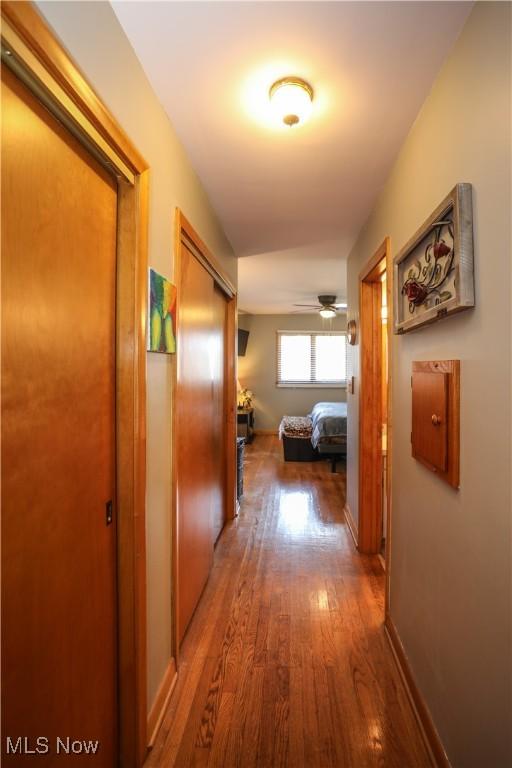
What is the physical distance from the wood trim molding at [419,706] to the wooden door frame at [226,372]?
1013mm

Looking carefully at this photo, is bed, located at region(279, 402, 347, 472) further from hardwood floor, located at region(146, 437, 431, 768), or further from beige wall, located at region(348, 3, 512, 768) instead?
beige wall, located at region(348, 3, 512, 768)

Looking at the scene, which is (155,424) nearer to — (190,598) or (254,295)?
(190,598)

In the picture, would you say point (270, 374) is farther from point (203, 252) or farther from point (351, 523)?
point (203, 252)

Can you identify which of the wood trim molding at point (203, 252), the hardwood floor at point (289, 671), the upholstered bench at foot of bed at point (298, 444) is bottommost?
the hardwood floor at point (289, 671)

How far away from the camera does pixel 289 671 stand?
1.69 m

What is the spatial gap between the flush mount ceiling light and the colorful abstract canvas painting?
30.8 inches

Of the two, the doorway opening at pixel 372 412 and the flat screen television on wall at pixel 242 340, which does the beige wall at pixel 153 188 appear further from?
the flat screen television on wall at pixel 242 340

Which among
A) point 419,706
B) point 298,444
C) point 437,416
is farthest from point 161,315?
point 298,444

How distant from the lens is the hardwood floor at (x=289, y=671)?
1341mm

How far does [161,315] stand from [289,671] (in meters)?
1.69

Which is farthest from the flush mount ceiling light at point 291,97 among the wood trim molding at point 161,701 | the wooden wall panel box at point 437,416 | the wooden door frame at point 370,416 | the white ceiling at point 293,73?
the wood trim molding at point 161,701

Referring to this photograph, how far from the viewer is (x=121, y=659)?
1.24 metres

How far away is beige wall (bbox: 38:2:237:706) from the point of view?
38.2 inches

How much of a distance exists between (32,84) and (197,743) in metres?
2.07
